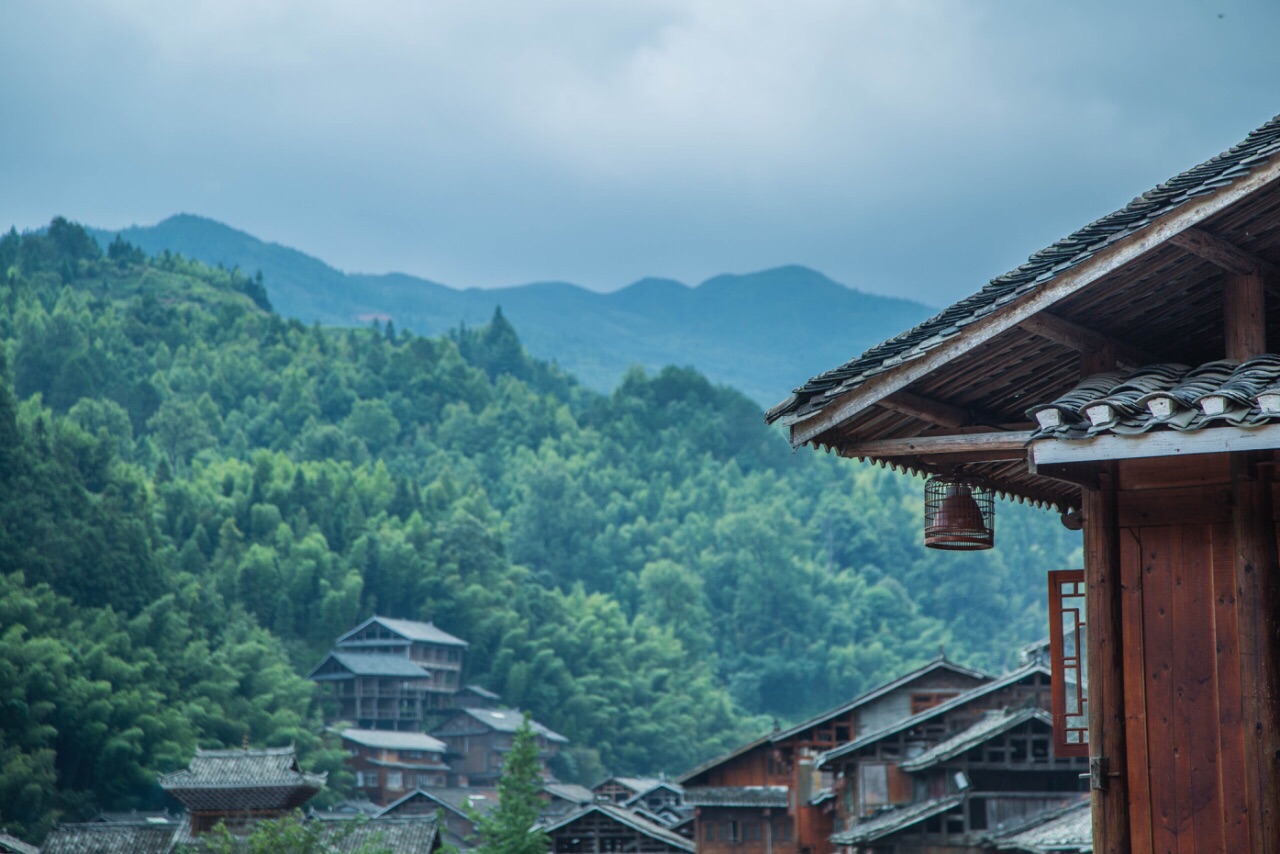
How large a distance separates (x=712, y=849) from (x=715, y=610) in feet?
312

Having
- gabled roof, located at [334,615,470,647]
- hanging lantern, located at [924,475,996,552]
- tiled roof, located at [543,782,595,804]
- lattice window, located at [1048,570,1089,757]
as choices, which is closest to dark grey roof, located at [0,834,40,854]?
tiled roof, located at [543,782,595,804]

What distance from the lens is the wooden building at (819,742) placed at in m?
41.9

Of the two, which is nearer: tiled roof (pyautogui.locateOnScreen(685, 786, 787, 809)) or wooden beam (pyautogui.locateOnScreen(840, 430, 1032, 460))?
wooden beam (pyautogui.locateOnScreen(840, 430, 1032, 460))

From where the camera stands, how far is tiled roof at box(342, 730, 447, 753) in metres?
77.4

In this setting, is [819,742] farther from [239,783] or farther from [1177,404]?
[1177,404]

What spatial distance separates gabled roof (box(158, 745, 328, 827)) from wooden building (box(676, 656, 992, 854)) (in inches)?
432

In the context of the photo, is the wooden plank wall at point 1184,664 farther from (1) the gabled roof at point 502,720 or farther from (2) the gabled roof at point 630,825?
(1) the gabled roof at point 502,720

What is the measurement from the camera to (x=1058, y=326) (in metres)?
8.30

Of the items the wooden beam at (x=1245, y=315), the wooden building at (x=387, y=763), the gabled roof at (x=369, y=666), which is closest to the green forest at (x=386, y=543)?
the wooden building at (x=387, y=763)

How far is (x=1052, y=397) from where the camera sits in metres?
9.20

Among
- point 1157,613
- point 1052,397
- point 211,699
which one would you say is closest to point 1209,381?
point 1157,613

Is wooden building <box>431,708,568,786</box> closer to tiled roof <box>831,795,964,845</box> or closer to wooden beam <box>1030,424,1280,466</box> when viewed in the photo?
tiled roof <box>831,795,964,845</box>

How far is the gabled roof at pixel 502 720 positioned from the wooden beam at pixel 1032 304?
79614 mm

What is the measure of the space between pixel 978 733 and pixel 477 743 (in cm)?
6013
